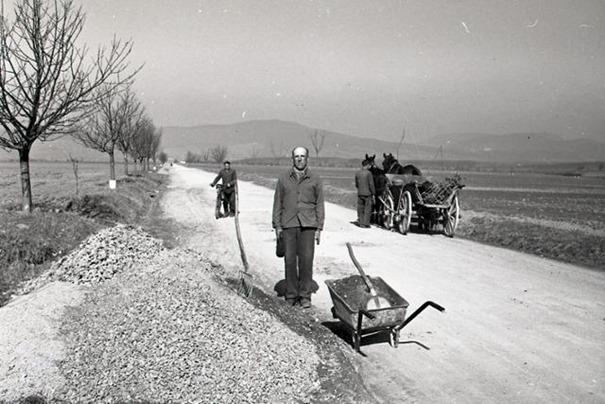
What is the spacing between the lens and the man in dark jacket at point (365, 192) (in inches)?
511

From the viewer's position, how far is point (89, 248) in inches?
241

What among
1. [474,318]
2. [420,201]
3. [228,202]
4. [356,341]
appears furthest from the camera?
[228,202]

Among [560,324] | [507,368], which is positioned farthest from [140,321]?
[560,324]

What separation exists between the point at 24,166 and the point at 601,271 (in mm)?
11749

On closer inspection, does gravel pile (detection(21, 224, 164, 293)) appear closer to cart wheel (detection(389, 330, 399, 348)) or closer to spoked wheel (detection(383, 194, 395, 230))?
cart wheel (detection(389, 330, 399, 348))

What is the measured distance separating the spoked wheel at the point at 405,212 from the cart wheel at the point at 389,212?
343 millimetres

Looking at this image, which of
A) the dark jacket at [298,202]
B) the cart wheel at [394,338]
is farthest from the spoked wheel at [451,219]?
the cart wheel at [394,338]

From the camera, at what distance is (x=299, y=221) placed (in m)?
5.74

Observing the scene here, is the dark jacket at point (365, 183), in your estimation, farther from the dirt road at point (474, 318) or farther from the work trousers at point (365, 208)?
the dirt road at point (474, 318)

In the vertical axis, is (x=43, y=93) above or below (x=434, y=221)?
above

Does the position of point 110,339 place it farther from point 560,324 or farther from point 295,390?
point 560,324

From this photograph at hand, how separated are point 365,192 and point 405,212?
1446 millimetres

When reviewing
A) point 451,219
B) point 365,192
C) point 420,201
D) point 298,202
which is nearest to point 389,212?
point 365,192

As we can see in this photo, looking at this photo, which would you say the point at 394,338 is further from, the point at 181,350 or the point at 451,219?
the point at 451,219
